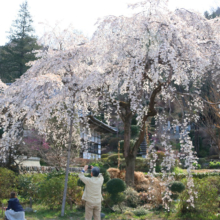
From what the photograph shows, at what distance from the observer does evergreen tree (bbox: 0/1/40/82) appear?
2770 centimetres

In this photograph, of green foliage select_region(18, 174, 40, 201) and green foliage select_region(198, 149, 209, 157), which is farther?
green foliage select_region(198, 149, 209, 157)

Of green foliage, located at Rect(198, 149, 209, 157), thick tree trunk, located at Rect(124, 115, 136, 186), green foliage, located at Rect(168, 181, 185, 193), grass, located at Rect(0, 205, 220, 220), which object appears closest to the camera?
grass, located at Rect(0, 205, 220, 220)

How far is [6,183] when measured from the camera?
29.6 feet

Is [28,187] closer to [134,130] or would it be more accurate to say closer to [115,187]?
[115,187]

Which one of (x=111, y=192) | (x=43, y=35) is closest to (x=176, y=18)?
(x=43, y=35)

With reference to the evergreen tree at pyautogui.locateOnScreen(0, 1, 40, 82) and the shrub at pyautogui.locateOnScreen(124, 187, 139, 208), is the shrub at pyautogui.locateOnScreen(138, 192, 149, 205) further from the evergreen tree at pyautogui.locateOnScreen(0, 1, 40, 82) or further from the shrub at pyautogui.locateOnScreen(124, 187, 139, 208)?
the evergreen tree at pyautogui.locateOnScreen(0, 1, 40, 82)

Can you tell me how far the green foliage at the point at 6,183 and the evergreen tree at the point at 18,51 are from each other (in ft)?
63.8

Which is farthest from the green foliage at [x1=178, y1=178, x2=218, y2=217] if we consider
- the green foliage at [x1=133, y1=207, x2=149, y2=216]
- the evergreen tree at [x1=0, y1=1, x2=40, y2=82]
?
the evergreen tree at [x1=0, y1=1, x2=40, y2=82]

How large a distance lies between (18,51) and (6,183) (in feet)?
72.5

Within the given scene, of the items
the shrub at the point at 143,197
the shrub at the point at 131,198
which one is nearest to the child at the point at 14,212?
the shrub at the point at 131,198

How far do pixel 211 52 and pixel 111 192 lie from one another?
15.9 feet

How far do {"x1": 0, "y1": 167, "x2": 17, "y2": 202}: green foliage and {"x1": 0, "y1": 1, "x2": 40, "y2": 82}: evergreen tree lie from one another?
19456mm

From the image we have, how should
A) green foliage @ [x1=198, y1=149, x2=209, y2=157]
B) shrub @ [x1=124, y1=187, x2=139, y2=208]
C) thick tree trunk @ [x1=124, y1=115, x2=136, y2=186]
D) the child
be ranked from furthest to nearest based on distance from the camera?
1. green foliage @ [x1=198, y1=149, x2=209, y2=157]
2. thick tree trunk @ [x1=124, y1=115, x2=136, y2=186]
3. shrub @ [x1=124, y1=187, x2=139, y2=208]
4. the child

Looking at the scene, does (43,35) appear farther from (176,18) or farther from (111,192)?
(111,192)
